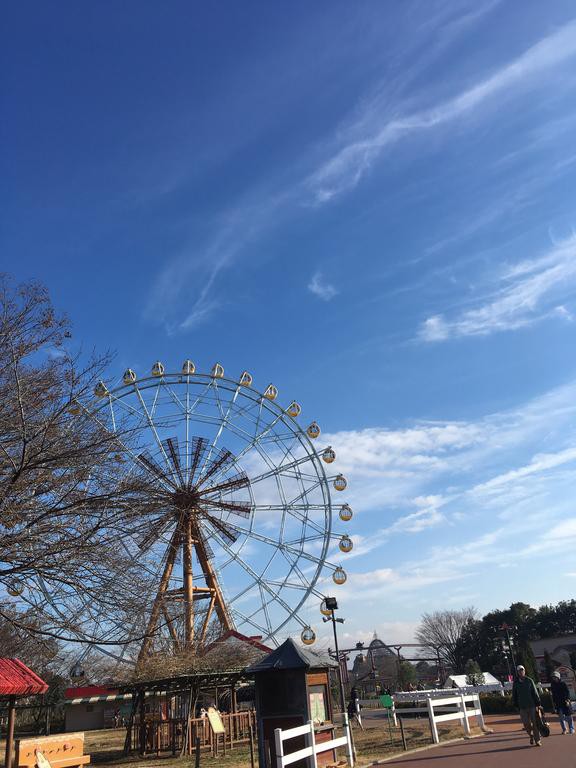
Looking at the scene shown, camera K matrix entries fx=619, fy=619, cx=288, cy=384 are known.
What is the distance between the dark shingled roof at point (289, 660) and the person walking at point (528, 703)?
3.72 metres

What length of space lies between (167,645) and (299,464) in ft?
34.7

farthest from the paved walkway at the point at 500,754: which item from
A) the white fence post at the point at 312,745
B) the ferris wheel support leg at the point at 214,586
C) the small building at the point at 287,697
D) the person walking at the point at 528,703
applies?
the ferris wheel support leg at the point at 214,586

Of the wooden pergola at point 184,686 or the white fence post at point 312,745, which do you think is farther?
the wooden pergola at point 184,686

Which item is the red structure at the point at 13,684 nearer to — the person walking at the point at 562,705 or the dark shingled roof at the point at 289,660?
the dark shingled roof at the point at 289,660

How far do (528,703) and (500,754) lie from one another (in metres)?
1.30

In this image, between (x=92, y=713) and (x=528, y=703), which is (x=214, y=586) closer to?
(x=528, y=703)

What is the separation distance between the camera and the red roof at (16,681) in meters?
11.4

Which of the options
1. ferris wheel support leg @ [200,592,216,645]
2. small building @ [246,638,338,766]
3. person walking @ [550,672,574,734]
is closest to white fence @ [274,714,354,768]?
small building @ [246,638,338,766]

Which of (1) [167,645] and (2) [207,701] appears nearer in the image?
(1) [167,645]

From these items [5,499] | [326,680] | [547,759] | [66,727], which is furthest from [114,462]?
[66,727]

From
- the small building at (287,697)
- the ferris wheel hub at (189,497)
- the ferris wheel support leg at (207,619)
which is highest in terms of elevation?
the ferris wheel hub at (189,497)

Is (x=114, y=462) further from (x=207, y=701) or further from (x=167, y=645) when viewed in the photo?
(x=207, y=701)

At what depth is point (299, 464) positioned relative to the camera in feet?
95.8

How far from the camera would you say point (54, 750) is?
13875mm
